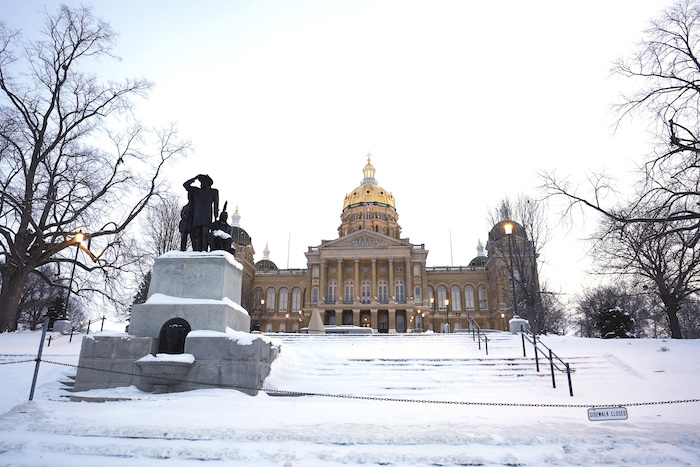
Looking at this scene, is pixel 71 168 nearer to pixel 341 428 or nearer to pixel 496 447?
pixel 341 428

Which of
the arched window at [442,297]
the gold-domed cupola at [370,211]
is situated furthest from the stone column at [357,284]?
the gold-domed cupola at [370,211]

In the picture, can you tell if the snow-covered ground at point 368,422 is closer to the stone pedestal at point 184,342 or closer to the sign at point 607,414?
the sign at point 607,414

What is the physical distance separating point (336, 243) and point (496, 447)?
2142 inches

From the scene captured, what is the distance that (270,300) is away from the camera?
65.2 m

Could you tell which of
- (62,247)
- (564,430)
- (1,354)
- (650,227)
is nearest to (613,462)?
(564,430)

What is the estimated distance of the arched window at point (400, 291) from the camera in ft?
190

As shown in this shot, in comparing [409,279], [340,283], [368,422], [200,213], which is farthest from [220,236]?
[409,279]

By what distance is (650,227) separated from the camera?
36.2ft

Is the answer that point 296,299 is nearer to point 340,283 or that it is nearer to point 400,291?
point 340,283

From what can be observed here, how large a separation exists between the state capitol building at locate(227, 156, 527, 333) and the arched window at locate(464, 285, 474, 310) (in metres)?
0.14

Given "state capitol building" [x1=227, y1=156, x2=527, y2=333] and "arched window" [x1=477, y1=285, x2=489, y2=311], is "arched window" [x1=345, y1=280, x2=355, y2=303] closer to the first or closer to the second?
"state capitol building" [x1=227, y1=156, x2=527, y2=333]

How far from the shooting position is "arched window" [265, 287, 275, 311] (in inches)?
2534

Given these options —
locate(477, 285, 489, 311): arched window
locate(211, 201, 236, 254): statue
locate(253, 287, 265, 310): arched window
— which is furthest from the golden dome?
locate(211, 201, 236, 254): statue

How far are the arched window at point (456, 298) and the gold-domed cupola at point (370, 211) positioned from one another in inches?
632
